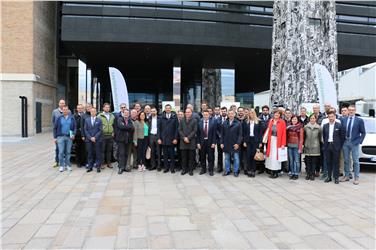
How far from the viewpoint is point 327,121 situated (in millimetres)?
8703

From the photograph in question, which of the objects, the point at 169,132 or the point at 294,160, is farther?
the point at 169,132

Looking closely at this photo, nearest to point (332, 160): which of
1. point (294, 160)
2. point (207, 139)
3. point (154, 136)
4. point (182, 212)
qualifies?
point (294, 160)

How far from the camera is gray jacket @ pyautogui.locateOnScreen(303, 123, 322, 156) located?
336 inches

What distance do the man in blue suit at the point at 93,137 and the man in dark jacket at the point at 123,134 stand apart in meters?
0.53

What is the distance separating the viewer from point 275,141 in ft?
28.8

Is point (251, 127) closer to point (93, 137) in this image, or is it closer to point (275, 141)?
point (275, 141)

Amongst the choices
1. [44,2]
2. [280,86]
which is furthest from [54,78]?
[280,86]

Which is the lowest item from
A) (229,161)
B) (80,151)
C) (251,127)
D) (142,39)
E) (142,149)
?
(229,161)

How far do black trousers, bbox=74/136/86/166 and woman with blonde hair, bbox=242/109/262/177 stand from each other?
16.0ft

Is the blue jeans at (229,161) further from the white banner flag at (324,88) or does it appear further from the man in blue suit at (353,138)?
the white banner flag at (324,88)

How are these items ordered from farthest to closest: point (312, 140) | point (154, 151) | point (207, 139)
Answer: point (154, 151)
point (207, 139)
point (312, 140)

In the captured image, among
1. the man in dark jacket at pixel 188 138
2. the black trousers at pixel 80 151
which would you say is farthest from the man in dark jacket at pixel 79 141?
the man in dark jacket at pixel 188 138

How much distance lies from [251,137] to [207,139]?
3.89ft

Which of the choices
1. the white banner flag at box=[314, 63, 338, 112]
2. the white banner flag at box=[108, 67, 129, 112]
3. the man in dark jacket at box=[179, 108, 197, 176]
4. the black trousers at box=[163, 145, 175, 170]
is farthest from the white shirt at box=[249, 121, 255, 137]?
the white banner flag at box=[108, 67, 129, 112]
